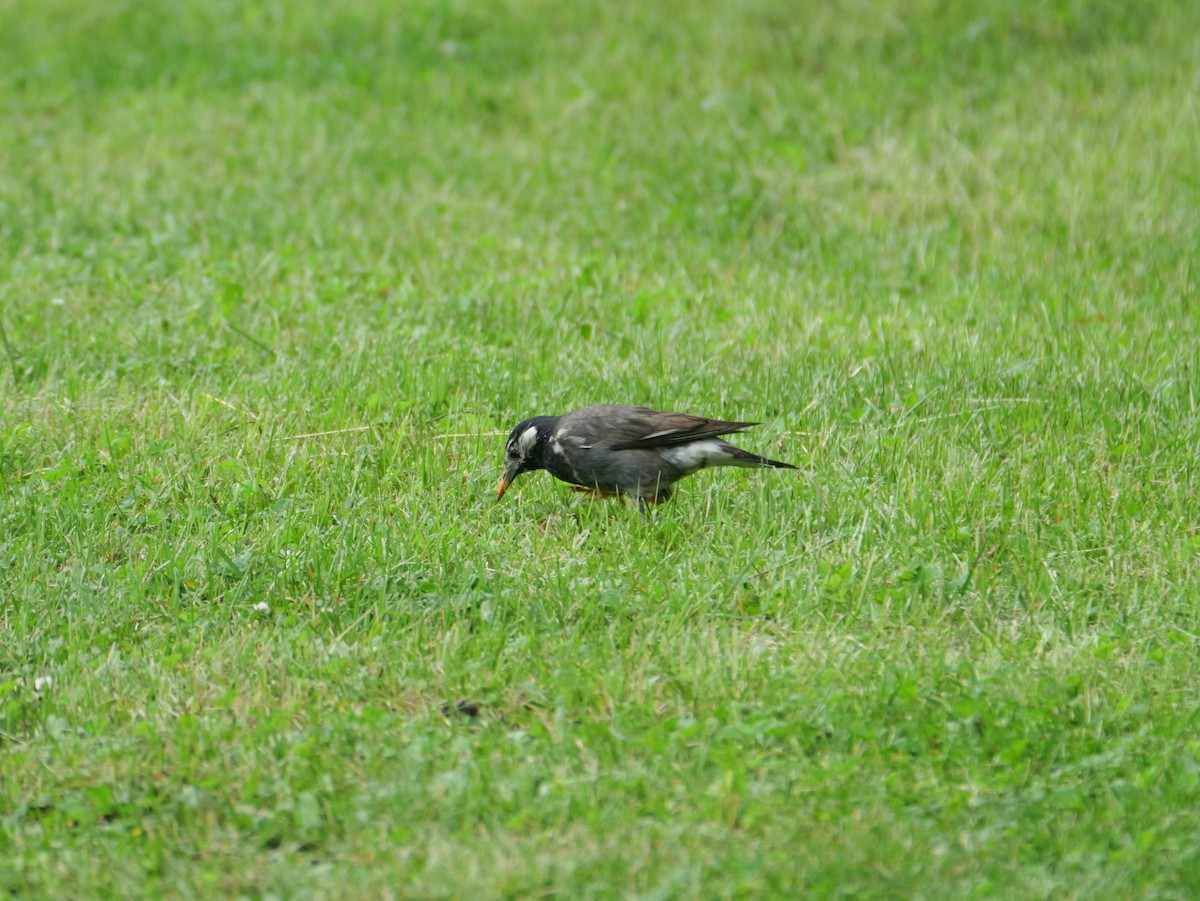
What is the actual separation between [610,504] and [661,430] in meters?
0.47

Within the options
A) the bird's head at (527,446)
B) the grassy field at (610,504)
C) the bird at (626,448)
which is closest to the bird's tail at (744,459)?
the bird at (626,448)

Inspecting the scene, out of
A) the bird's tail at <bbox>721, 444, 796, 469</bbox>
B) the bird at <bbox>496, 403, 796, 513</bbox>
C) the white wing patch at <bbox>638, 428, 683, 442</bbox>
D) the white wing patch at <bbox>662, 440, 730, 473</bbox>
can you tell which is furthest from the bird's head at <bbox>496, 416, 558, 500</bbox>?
the bird's tail at <bbox>721, 444, 796, 469</bbox>

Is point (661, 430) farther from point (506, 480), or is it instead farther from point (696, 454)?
point (506, 480)

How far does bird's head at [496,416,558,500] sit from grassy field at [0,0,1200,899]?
0.22m

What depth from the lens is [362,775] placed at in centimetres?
445

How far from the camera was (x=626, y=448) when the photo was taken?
20.7 feet

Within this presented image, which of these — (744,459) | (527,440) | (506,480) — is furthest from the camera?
(506,480)

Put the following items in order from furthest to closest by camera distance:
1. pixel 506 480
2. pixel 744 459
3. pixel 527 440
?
pixel 506 480 < pixel 527 440 < pixel 744 459

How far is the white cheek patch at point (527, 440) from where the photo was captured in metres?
6.32

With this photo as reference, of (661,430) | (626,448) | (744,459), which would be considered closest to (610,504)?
(626,448)

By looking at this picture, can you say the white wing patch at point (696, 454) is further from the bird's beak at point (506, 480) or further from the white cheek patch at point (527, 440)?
the bird's beak at point (506, 480)

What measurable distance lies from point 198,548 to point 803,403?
3218mm

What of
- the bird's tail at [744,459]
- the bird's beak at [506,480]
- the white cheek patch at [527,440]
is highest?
the white cheek patch at [527,440]

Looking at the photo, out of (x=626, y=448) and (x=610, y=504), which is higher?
(x=626, y=448)
